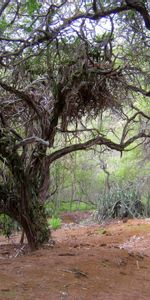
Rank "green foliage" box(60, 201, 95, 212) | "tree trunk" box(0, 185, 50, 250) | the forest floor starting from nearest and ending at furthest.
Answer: the forest floor
"tree trunk" box(0, 185, 50, 250)
"green foliage" box(60, 201, 95, 212)

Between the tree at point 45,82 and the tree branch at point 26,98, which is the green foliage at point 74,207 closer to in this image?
the tree at point 45,82

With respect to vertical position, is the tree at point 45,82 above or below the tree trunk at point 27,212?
above

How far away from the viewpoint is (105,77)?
17.7ft

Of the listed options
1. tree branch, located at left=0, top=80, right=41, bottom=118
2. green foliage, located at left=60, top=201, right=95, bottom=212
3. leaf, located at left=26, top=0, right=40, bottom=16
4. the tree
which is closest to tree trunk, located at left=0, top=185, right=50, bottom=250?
the tree

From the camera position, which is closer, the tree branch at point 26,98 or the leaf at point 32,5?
the leaf at point 32,5

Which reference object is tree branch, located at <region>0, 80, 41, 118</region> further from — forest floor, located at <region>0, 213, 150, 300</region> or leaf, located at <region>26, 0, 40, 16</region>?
forest floor, located at <region>0, 213, 150, 300</region>

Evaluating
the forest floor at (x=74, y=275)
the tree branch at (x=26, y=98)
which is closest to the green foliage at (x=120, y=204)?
the forest floor at (x=74, y=275)

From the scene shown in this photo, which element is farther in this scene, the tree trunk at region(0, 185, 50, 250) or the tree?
the tree trunk at region(0, 185, 50, 250)

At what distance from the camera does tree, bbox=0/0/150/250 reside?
5.00 metres

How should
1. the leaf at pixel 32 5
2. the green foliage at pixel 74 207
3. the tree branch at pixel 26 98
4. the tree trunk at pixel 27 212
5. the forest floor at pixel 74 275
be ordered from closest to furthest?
the forest floor at pixel 74 275, the leaf at pixel 32 5, the tree branch at pixel 26 98, the tree trunk at pixel 27 212, the green foliage at pixel 74 207

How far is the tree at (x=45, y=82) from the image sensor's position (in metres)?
5.00

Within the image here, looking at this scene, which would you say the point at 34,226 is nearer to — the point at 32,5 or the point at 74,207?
the point at 32,5

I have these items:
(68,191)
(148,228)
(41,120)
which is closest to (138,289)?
(41,120)

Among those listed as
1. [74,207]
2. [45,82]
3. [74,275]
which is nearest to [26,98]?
[45,82]
